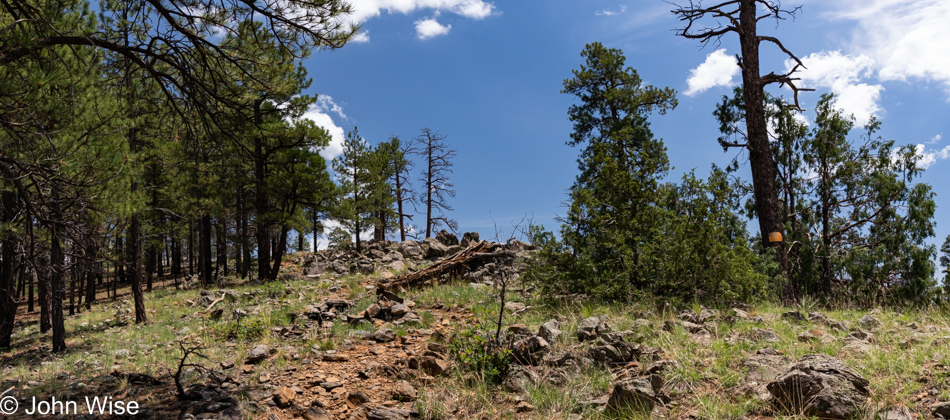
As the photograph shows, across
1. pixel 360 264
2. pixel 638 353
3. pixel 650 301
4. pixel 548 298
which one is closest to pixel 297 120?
pixel 360 264

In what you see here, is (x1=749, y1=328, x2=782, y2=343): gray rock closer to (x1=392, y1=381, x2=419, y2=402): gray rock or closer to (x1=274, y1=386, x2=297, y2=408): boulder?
(x1=392, y1=381, x2=419, y2=402): gray rock

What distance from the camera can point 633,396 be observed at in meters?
3.67

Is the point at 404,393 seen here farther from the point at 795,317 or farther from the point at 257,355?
Answer: the point at 795,317

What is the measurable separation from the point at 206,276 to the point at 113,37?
63.8ft

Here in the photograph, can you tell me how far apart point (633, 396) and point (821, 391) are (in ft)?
4.01

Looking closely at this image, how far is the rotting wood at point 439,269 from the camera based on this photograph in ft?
35.6

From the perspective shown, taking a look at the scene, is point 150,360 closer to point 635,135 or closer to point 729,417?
point 729,417

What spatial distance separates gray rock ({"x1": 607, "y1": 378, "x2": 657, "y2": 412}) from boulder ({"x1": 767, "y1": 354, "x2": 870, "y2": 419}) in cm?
83

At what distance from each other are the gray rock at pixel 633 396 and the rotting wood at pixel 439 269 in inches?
262

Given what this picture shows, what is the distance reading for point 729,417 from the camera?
132 inches

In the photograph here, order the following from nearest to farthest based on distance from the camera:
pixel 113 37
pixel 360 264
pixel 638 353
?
pixel 638 353
pixel 113 37
pixel 360 264

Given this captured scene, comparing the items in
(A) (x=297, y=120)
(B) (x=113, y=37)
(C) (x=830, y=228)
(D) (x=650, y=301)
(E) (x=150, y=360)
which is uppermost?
(A) (x=297, y=120)

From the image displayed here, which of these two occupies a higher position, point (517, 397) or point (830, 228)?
point (830, 228)

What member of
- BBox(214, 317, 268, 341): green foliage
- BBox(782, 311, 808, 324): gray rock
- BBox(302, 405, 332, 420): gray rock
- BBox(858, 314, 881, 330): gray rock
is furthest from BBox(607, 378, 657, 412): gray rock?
BBox(214, 317, 268, 341): green foliage
